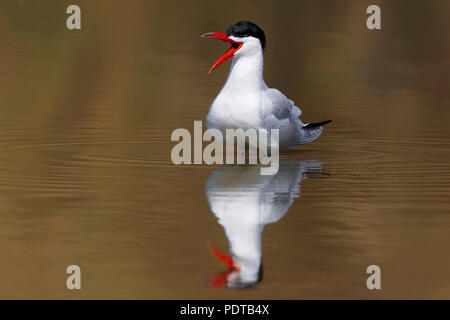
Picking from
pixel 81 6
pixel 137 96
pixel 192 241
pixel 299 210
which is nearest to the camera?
pixel 192 241

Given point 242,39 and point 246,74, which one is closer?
point 246,74

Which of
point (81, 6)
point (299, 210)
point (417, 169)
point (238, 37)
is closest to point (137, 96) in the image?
point (238, 37)

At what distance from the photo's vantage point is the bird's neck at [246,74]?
9.05m

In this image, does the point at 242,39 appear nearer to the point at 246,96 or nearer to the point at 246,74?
the point at 246,74

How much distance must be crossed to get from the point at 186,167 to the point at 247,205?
1.58 m

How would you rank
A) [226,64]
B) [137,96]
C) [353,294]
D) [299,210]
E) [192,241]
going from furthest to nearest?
[226,64] → [137,96] → [299,210] → [192,241] → [353,294]

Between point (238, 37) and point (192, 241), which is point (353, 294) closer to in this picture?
point (192, 241)

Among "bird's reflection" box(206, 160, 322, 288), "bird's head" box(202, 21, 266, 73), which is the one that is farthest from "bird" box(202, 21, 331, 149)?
"bird's reflection" box(206, 160, 322, 288)

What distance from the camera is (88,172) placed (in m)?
8.46

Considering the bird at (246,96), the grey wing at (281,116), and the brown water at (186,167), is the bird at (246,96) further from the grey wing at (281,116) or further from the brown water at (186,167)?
the brown water at (186,167)

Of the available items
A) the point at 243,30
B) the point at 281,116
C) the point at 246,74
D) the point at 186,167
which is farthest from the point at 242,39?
the point at 186,167

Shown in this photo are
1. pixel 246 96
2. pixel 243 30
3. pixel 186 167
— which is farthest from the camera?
pixel 243 30

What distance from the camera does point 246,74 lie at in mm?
9102

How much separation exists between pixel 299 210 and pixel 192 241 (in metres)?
1.10
